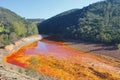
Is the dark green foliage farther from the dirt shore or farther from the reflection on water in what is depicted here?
the reflection on water

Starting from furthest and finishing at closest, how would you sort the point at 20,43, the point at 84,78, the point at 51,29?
the point at 51,29
the point at 20,43
the point at 84,78

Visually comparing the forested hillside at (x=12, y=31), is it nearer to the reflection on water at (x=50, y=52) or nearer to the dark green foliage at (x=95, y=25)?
the reflection on water at (x=50, y=52)

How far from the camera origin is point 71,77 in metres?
57.7

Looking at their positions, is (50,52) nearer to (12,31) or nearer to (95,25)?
(12,31)

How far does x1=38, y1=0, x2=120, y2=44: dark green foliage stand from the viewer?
380ft

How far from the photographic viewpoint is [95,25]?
13638 centimetres

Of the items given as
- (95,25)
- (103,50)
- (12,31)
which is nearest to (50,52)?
(103,50)

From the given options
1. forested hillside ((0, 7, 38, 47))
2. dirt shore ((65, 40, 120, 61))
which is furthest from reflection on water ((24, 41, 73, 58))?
forested hillside ((0, 7, 38, 47))

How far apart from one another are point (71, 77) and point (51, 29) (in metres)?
127

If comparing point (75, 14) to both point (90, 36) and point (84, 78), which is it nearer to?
point (90, 36)

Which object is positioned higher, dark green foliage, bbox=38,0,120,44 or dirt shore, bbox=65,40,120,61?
dark green foliage, bbox=38,0,120,44

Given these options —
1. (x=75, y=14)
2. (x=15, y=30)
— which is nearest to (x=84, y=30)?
(x=15, y=30)

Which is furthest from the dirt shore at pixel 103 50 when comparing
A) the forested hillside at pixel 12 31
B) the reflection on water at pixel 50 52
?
the forested hillside at pixel 12 31

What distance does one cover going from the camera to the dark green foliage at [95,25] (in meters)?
→ 116
